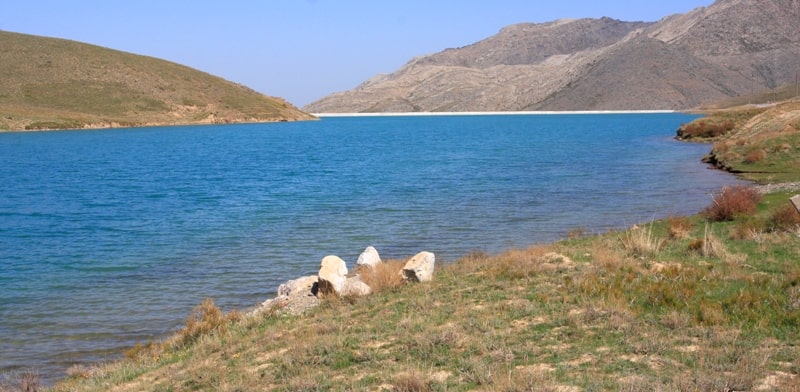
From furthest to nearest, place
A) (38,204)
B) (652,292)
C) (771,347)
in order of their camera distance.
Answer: (38,204) → (652,292) → (771,347)

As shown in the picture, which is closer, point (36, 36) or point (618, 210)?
point (618, 210)

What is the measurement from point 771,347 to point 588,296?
2.88 m

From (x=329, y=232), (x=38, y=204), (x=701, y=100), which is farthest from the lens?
(x=701, y=100)

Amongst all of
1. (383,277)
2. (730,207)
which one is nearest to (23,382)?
(383,277)

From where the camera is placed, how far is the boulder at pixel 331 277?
42.9 feet

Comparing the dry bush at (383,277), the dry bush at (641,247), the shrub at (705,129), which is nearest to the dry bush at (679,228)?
the dry bush at (641,247)

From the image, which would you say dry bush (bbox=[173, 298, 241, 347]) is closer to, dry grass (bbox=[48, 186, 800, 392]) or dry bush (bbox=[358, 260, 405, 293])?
dry grass (bbox=[48, 186, 800, 392])

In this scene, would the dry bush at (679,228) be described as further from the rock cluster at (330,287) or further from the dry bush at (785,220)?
the rock cluster at (330,287)

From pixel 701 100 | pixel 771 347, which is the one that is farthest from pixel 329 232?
pixel 701 100

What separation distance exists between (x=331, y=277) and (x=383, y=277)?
95cm

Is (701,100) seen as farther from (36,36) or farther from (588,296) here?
(588,296)

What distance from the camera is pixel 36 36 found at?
143m

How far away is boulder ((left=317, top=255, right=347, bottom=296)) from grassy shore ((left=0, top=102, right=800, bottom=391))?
55 centimetres

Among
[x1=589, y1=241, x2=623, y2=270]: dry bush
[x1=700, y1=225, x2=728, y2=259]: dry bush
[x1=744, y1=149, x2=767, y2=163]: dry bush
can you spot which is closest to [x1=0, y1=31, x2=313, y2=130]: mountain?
[x1=744, y1=149, x2=767, y2=163]: dry bush
